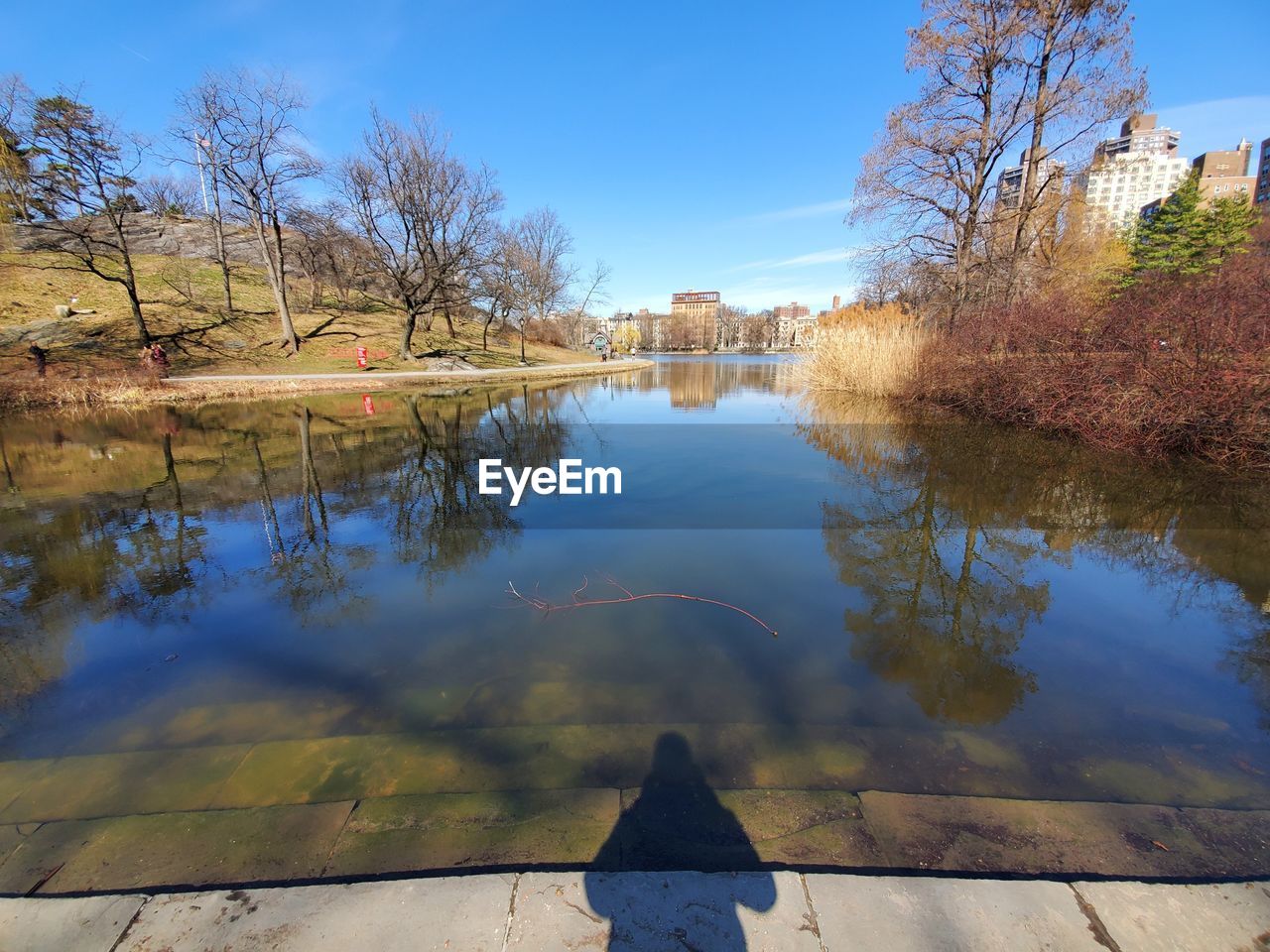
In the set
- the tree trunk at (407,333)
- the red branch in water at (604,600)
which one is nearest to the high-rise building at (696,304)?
the tree trunk at (407,333)

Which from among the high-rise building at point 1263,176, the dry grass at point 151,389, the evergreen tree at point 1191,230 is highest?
the high-rise building at point 1263,176

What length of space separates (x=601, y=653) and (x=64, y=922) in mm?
2537

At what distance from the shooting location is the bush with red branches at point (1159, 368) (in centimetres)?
775

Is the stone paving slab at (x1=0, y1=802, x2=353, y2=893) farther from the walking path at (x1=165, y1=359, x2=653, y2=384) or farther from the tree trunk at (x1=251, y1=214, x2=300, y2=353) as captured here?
the tree trunk at (x1=251, y1=214, x2=300, y2=353)

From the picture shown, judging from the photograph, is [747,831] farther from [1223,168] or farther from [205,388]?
[1223,168]

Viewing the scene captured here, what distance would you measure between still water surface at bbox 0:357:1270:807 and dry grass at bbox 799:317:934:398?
28.1 ft

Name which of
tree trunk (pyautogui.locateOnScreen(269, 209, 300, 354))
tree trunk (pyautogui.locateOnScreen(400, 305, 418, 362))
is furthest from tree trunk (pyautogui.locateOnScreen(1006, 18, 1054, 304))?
tree trunk (pyautogui.locateOnScreen(269, 209, 300, 354))

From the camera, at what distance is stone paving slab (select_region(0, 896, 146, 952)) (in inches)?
63.9

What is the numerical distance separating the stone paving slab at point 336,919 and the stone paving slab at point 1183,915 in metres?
1.97

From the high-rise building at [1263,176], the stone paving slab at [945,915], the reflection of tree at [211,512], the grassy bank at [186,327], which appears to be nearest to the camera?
the stone paving slab at [945,915]

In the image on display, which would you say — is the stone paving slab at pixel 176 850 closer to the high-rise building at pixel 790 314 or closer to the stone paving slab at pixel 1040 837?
the stone paving slab at pixel 1040 837

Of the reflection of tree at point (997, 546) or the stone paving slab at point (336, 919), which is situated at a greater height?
the stone paving slab at point (336, 919)

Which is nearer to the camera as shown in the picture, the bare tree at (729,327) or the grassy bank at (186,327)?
the grassy bank at (186,327)

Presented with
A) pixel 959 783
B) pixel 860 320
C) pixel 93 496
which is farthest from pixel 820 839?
pixel 860 320
